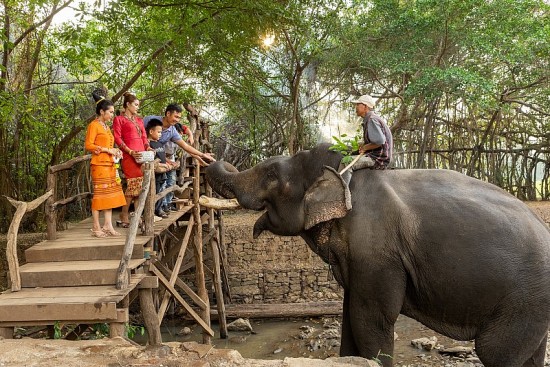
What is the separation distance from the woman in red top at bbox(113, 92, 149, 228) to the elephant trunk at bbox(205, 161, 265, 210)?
1135 mm

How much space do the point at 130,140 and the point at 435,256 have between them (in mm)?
3340

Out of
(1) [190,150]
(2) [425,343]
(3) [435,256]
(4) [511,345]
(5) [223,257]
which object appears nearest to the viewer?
(4) [511,345]

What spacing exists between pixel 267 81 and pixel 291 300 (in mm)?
5718

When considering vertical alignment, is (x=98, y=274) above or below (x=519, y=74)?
below

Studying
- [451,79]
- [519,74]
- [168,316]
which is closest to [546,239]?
[451,79]

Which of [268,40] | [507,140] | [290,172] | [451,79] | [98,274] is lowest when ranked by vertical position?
[98,274]

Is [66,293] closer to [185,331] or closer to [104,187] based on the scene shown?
[104,187]

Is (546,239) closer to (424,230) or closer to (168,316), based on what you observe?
(424,230)

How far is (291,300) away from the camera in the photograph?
444 inches

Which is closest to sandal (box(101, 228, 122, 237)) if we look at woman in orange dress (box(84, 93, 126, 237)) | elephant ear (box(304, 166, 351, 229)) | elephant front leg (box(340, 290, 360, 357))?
woman in orange dress (box(84, 93, 126, 237))

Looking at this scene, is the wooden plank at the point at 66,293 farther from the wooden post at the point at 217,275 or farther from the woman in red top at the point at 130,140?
the wooden post at the point at 217,275

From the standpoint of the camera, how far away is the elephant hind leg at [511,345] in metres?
3.65

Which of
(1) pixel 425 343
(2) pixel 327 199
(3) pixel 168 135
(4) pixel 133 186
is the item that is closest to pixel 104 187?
(4) pixel 133 186

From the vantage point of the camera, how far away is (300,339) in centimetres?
941
